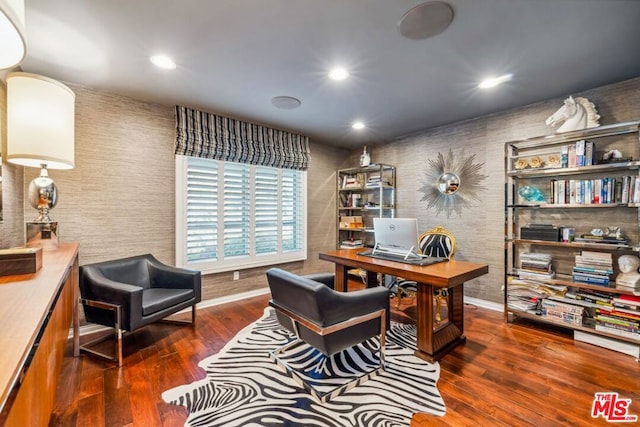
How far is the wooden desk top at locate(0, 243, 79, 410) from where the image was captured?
0.63 meters

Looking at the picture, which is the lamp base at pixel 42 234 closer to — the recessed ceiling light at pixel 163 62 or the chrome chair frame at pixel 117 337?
the chrome chair frame at pixel 117 337

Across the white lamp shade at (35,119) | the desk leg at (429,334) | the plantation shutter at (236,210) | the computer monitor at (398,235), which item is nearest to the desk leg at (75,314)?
the white lamp shade at (35,119)

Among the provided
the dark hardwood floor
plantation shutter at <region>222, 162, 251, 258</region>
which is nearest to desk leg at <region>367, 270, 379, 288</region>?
the dark hardwood floor

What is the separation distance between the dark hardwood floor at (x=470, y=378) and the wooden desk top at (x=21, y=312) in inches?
37.6

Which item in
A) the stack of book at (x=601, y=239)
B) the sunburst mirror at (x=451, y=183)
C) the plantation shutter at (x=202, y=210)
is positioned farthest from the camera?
the sunburst mirror at (x=451, y=183)

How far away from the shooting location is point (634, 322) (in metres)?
2.30

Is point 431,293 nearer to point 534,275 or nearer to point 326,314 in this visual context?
point 326,314

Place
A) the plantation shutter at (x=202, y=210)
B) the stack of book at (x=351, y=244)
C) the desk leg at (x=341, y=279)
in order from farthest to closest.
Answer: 1. the stack of book at (x=351, y=244)
2. the plantation shutter at (x=202, y=210)
3. the desk leg at (x=341, y=279)

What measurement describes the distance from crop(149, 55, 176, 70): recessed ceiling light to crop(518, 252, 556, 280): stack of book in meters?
3.85

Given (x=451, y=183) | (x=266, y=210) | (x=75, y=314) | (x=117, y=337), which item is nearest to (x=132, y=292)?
(x=117, y=337)

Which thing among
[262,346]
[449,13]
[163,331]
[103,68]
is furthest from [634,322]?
[103,68]

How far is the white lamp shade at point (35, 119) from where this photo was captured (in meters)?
1.65

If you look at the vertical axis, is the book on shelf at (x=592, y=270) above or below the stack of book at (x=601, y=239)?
below

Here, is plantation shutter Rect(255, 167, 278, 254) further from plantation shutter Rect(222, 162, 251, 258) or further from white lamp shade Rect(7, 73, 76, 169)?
white lamp shade Rect(7, 73, 76, 169)
